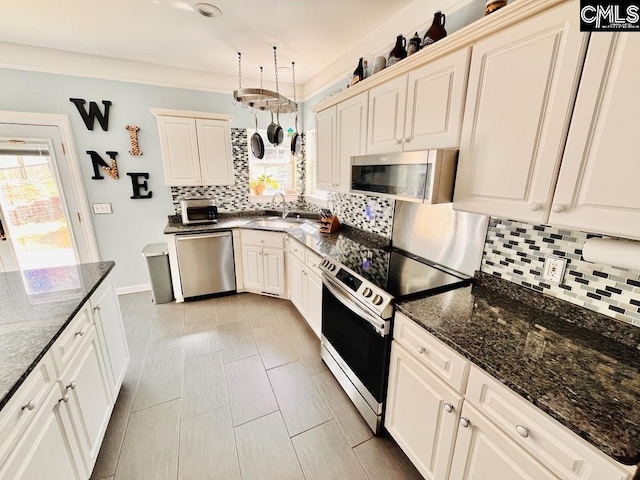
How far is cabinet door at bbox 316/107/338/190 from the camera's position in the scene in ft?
8.05

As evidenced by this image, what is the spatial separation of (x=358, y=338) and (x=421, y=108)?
56.4 inches

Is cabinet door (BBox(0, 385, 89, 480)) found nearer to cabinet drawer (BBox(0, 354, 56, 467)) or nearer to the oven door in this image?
cabinet drawer (BBox(0, 354, 56, 467))

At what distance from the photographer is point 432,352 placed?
118 centimetres

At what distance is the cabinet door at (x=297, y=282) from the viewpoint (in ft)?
8.84

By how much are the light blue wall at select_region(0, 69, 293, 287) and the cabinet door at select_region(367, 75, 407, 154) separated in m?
2.26

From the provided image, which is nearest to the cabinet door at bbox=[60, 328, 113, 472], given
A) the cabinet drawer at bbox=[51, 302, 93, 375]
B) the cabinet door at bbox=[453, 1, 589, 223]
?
the cabinet drawer at bbox=[51, 302, 93, 375]

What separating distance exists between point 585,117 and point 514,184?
297mm

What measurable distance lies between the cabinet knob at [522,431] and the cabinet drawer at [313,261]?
155cm

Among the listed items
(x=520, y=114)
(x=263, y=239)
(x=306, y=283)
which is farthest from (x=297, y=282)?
(x=520, y=114)

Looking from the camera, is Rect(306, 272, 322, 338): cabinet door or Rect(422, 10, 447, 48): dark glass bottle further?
Rect(306, 272, 322, 338): cabinet door

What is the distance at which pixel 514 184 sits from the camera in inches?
43.9

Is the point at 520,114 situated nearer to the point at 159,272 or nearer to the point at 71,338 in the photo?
the point at 71,338

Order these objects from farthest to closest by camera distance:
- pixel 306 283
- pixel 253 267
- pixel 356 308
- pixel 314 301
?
1. pixel 253 267
2. pixel 306 283
3. pixel 314 301
4. pixel 356 308

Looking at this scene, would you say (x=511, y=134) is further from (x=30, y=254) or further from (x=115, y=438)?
(x=30, y=254)
